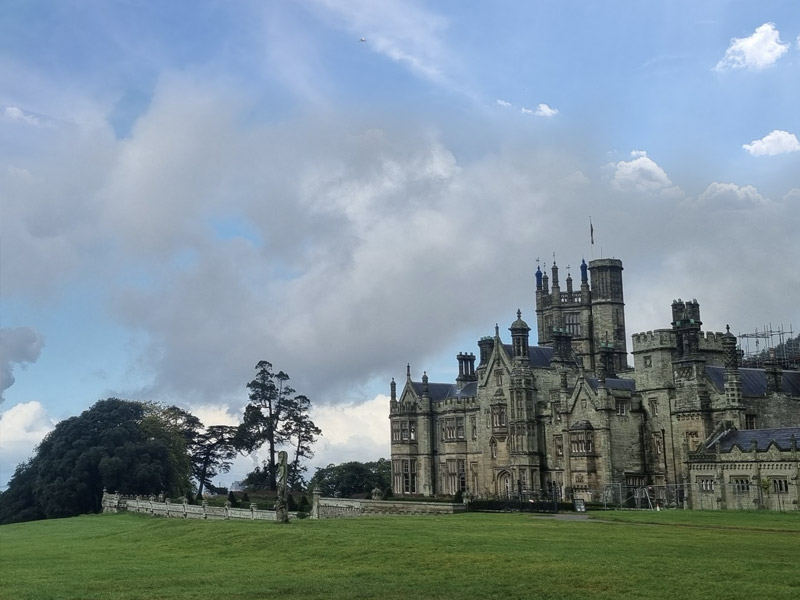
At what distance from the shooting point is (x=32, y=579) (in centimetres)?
3338

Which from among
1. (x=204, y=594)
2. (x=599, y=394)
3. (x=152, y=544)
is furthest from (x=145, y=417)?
(x=204, y=594)

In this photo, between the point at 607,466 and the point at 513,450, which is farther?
the point at 513,450

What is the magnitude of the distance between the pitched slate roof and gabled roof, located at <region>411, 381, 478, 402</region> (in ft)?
96.1

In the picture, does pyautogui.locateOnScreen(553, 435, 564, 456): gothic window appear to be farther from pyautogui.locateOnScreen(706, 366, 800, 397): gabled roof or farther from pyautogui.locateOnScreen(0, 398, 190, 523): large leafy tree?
pyautogui.locateOnScreen(0, 398, 190, 523): large leafy tree

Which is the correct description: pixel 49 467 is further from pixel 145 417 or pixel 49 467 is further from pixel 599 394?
pixel 599 394

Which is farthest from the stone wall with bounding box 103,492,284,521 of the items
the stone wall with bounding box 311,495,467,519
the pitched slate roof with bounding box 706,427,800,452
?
the pitched slate roof with bounding box 706,427,800,452

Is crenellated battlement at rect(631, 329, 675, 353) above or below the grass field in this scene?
above

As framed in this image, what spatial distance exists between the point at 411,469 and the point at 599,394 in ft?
84.5

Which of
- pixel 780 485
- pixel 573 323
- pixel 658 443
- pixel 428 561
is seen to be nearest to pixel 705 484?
pixel 780 485

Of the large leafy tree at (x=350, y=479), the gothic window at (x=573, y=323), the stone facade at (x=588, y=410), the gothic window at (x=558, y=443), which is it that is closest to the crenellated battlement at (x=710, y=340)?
the stone facade at (x=588, y=410)

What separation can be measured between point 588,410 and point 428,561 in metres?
46.6

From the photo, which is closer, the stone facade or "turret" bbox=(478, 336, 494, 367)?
the stone facade

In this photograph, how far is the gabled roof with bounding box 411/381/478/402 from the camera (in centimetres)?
9400

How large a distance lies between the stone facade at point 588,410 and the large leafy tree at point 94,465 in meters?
23.2
